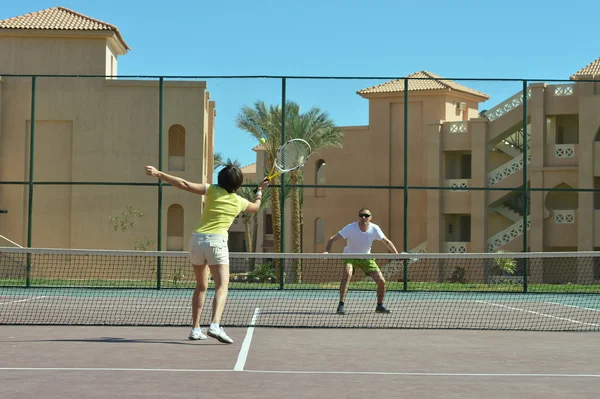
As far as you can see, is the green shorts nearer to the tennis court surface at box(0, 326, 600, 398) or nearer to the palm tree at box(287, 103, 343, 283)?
the tennis court surface at box(0, 326, 600, 398)

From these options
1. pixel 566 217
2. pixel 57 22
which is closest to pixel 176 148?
pixel 57 22

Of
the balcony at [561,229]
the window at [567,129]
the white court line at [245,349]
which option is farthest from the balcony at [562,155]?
the white court line at [245,349]

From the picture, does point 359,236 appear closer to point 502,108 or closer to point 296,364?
point 296,364

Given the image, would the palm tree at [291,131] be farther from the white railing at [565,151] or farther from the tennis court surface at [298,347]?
the tennis court surface at [298,347]

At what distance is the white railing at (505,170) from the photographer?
42.6 metres

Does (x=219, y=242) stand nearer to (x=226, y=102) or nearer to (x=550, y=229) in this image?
(x=226, y=102)

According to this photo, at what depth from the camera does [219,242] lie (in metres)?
9.77

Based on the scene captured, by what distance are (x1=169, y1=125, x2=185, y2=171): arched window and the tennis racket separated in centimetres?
1968

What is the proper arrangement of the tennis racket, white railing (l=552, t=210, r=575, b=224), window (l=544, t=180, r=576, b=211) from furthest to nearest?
window (l=544, t=180, r=576, b=211), white railing (l=552, t=210, r=575, b=224), the tennis racket

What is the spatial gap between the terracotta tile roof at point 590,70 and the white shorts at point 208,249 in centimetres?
3530

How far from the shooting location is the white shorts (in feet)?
31.9

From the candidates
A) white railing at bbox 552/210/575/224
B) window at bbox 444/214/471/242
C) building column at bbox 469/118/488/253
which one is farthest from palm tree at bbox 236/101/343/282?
white railing at bbox 552/210/575/224

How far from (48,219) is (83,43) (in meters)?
10.7

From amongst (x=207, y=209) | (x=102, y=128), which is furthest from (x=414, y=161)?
(x=207, y=209)
